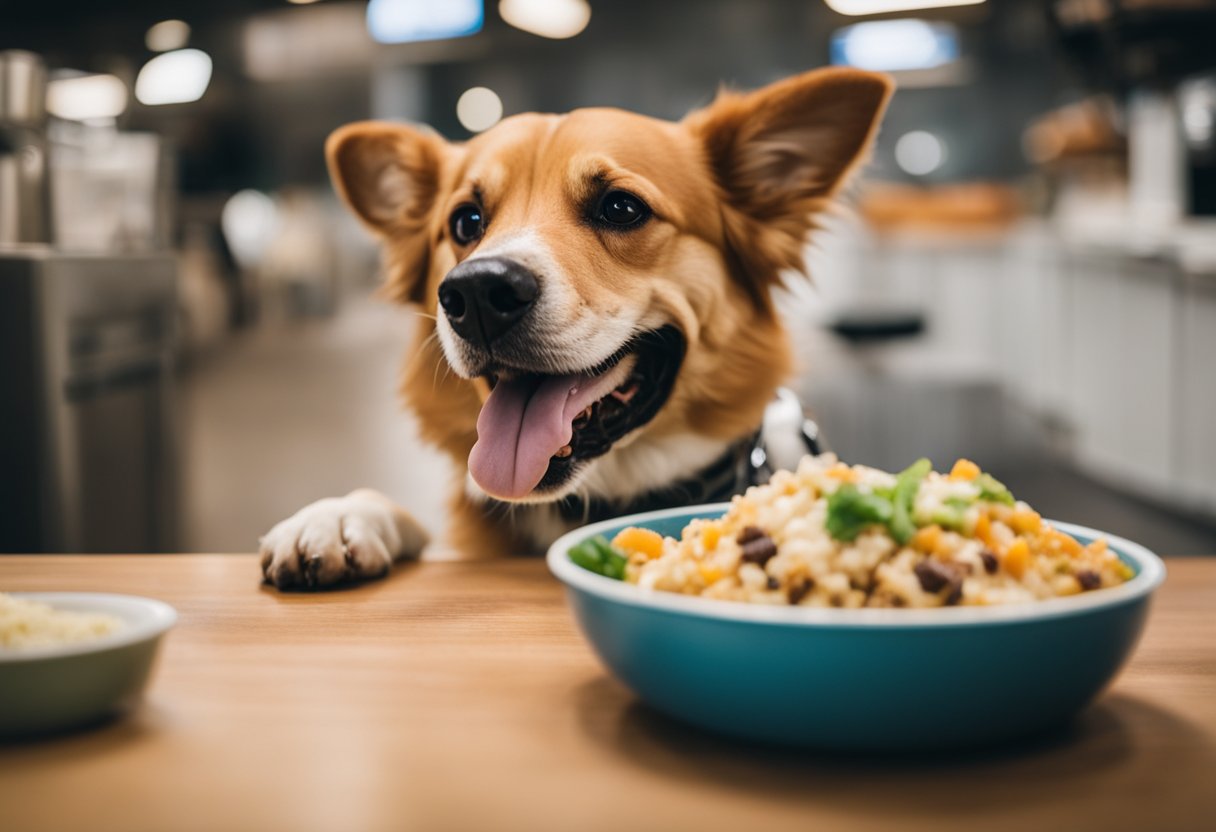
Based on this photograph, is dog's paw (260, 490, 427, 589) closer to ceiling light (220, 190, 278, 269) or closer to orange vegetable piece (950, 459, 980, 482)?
orange vegetable piece (950, 459, 980, 482)

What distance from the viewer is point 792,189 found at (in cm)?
169

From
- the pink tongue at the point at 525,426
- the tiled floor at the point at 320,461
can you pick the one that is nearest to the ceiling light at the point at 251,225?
the tiled floor at the point at 320,461

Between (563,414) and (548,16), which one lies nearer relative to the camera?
(563,414)

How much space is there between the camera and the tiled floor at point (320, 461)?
13.2 ft


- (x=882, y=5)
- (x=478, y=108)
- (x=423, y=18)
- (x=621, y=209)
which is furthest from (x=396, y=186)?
(x=478, y=108)

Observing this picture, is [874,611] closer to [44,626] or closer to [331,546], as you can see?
[44,626]

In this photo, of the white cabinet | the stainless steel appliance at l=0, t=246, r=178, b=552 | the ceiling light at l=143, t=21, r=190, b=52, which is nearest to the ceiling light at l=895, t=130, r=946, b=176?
the ceiling light at l=143, t=21, r=190, b=52

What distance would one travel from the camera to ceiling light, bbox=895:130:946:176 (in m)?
11.3

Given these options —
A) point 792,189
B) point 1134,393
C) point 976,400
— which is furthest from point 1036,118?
point 792,189

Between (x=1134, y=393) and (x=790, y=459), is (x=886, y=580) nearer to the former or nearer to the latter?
(x=790, y=459)

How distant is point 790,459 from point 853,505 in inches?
33.4

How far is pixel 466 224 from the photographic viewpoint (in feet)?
5.50

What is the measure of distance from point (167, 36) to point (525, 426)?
35.0ft

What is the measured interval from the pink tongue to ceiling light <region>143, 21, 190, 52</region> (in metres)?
10.2
